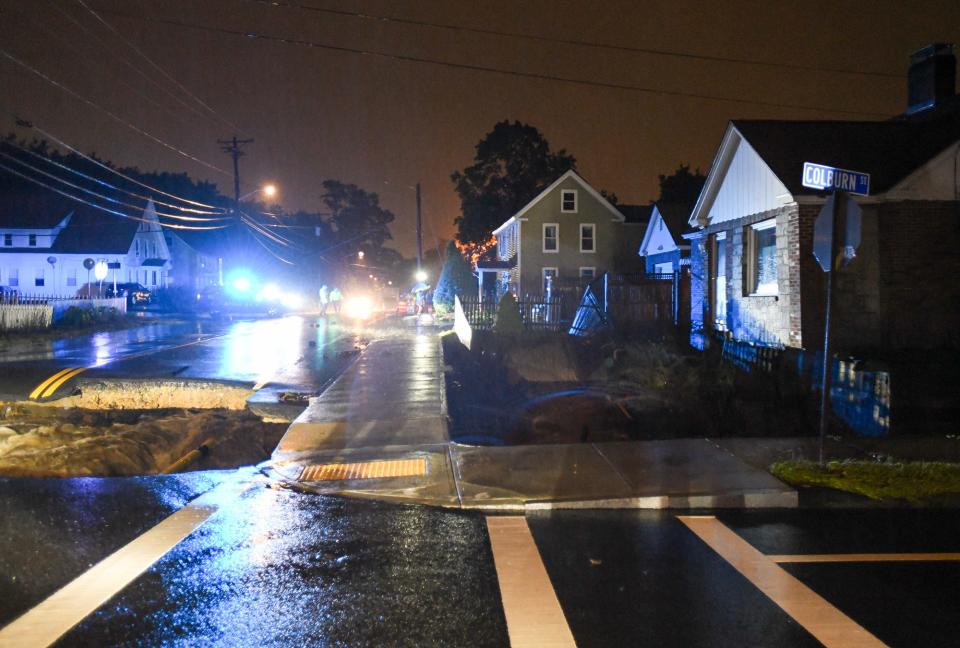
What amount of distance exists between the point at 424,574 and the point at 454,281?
125 ft

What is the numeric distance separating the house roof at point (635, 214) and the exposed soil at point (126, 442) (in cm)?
3579

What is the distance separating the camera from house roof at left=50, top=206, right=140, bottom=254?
5934 centimetres

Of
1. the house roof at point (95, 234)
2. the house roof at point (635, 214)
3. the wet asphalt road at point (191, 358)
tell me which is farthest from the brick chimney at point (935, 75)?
the house roof at point (95, 234)

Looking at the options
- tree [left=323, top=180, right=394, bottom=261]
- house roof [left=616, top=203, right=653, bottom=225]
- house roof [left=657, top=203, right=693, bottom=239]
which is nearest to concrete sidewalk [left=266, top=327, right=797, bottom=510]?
house roof [left=657, top=203, right=693, bottom=239]

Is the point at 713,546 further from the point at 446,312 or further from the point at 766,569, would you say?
the point at 446,312

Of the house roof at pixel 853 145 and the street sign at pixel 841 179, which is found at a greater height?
the house roof at pixel 853 145

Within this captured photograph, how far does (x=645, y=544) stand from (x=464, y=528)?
5.22 ft

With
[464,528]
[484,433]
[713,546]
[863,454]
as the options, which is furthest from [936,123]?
[464,528]

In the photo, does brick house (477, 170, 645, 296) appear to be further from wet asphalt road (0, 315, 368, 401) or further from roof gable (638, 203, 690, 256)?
wet asphalt road (0, 315, 368, 401)

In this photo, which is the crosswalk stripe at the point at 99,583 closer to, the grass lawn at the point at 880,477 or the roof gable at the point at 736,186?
the grass lawn at the point at 880,477

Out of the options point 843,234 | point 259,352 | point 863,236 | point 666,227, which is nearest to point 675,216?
point 666,227

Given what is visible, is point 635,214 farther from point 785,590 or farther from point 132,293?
point 785,590

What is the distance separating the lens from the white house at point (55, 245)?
5869 centimetres

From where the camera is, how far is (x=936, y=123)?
15750 millimetres
